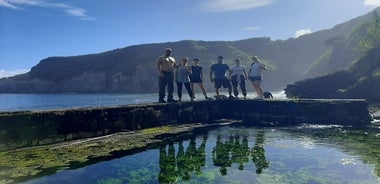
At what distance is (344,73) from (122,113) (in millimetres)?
39935

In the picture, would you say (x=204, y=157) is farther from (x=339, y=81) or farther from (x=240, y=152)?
(x=339, y=81)

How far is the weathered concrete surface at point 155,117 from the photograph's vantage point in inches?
434

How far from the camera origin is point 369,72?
144ft

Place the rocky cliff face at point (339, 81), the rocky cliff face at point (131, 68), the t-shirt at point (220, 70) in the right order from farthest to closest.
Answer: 1. the rocky cliff face at point (131, 68)
2. the rocky cliff face at point (339, 81)
3. the t-shirt at point (220, 70)

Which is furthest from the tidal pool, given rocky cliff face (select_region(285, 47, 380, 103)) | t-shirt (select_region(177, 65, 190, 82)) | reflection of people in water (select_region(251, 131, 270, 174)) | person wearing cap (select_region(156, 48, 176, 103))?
rocky cliff face (select_region(285, 47, 380, 103))

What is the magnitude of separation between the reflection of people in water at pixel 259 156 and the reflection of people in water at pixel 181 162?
1439 millimetres

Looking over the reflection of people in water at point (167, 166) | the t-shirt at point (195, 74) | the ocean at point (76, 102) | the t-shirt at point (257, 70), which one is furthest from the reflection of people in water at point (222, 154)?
the ocean at point (76, 102)

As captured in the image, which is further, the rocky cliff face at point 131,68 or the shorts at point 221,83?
the rocky cliff face at point 131,68

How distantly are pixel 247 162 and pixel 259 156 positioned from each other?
2.92 ft

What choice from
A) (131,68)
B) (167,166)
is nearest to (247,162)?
(167,166)

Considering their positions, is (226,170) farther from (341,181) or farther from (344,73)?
(344,73)

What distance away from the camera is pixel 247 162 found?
9.29 metres

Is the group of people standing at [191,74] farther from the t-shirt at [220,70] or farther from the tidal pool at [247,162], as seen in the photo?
the tidal pool at [247,162]

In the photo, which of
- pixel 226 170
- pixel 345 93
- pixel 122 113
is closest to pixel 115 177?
pixel 226 170
